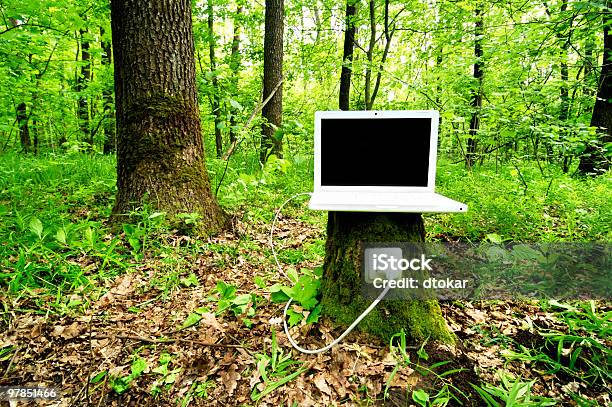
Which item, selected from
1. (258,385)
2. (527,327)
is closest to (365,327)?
(258,385)

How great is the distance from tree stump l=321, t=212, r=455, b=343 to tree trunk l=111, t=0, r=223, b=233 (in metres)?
1.77

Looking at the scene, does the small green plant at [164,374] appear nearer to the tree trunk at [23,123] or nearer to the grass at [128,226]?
the grass at [128,226]

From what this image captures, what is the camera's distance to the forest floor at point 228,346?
56.9 inches

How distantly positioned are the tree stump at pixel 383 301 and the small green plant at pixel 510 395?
0.94 ft

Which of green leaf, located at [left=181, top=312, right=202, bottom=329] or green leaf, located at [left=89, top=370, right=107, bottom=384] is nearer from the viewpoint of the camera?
green leaf, located at [left=89, top=370, right=107, bottom=384]

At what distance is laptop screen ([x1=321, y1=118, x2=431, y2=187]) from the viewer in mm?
1694

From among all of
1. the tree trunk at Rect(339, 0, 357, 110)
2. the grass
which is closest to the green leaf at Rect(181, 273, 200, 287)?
the grass

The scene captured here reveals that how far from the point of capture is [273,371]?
5.06ft

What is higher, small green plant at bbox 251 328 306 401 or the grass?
the grass

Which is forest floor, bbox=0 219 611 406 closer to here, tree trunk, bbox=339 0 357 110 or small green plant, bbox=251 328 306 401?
small green plant, bbox=251 328 306 401

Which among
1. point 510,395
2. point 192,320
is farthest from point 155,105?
point 510,395

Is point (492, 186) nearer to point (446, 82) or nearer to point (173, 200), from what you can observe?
point (446, 82)

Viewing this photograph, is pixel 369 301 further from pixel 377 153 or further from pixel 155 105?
pixel 155 105

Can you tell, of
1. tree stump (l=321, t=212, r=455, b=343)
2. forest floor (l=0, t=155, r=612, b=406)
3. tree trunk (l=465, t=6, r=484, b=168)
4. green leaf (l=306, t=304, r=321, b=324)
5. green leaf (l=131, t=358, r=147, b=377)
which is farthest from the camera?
tree trunk (l=465, t=6, r=484, b=168)
